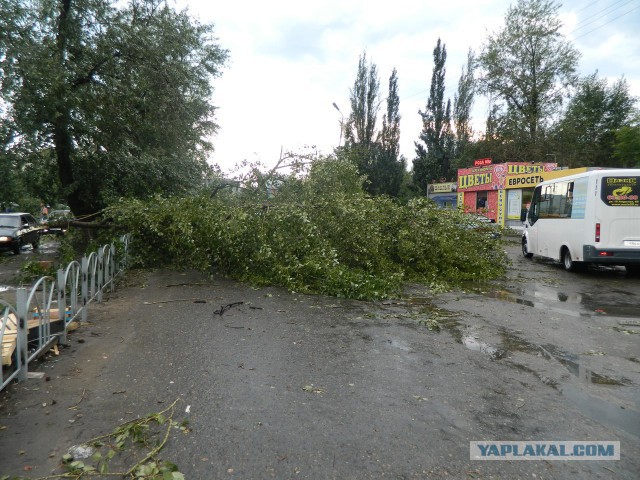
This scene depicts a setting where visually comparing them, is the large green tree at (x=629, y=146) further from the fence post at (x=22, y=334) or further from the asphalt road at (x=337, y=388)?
the fence post at (x=22, y=334)

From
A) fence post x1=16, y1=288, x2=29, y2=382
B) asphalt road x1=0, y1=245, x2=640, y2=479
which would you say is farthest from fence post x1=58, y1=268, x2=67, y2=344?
fence post x1=16, y1=288, x2=29, y2=382

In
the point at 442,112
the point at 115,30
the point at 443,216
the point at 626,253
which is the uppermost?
the point at 442,112

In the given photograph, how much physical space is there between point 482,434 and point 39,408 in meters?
3.46

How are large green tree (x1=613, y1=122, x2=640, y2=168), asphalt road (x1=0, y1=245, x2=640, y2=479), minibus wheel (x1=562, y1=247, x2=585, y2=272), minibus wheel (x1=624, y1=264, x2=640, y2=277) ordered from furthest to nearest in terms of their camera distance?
large green tree (x1=613, y1=122, x2=640, y2=168) → minibus wheel (x1=562, y1=247, x2=585, y2=272) → minibus wheel (x1=624, y1=264, x2=640, y2=277) → asphalt road (x1=0, y1=245, x2=640, y2=479)

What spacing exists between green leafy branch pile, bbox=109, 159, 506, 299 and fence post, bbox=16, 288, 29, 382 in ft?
16.5

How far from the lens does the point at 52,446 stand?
3.02 meters

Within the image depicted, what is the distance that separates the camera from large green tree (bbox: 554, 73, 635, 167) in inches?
1651

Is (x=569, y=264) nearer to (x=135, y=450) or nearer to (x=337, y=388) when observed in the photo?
(x=337, y=388)

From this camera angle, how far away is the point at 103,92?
44.3ft

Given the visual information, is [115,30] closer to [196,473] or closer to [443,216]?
[443,216]

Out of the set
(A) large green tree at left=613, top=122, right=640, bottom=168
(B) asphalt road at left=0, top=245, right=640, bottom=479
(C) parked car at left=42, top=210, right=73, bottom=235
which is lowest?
(B) asphalt road at left=0, top=245, right=640, bottom=479

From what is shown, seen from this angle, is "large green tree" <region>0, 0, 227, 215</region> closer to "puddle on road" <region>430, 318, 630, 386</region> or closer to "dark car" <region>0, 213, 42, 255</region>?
"dark car" <region>0, 213, 42, 255</region>

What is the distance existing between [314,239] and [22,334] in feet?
19.5

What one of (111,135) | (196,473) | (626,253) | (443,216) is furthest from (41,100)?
(626,253)
